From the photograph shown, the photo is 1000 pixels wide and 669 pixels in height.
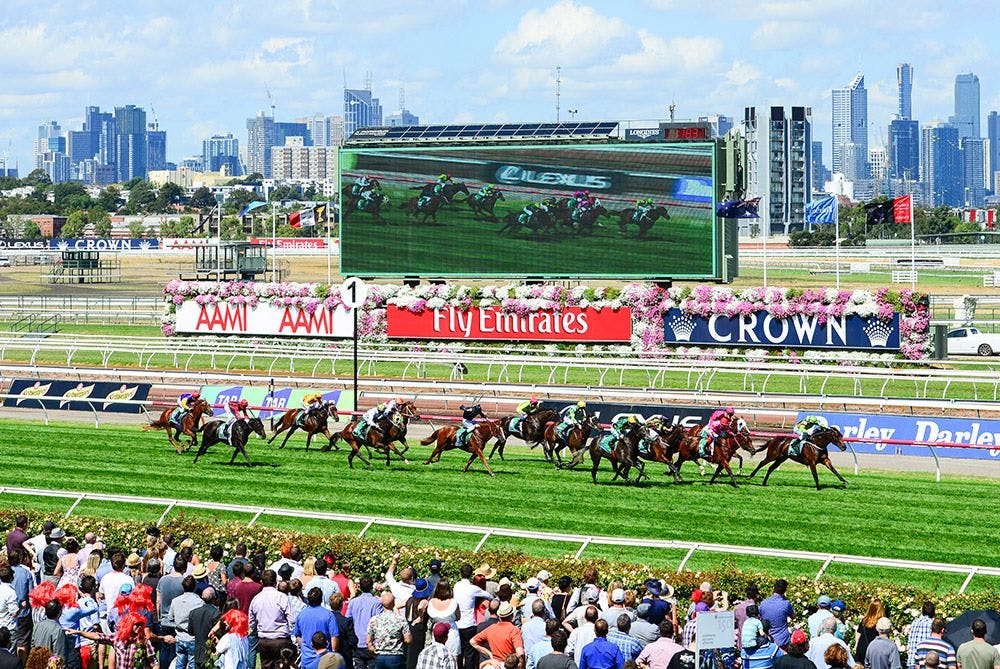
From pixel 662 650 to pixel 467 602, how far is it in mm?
1812

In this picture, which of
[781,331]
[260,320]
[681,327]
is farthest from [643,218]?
[260,320]

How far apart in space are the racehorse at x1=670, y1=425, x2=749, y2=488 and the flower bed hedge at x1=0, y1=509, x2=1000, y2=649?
205 inches

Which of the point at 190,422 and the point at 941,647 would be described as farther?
the point at 190,422

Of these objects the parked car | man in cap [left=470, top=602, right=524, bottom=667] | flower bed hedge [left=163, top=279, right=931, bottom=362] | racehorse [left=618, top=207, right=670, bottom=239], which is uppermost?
racehorse [left=618, top=207, right=670, bottom=239]

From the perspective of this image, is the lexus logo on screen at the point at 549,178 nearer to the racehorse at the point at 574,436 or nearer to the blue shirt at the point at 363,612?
the racehorse at the point at 574,436

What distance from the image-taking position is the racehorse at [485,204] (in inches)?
1357

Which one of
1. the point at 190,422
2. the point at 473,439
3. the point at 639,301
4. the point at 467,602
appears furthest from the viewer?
the point at 639,301

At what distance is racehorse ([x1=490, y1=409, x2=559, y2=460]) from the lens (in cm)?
2116

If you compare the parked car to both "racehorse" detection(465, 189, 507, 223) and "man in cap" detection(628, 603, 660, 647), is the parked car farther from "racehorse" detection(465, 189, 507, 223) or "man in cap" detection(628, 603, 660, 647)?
"man in cap" detection(628, 603, 660, 647)

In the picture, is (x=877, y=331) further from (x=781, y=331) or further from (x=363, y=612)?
(x=363, y=612)

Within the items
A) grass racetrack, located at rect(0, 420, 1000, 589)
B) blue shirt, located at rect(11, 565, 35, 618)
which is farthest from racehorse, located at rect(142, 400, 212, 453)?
blue shirt, located at rect(11, 565, 35, 618)

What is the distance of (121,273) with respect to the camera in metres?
86.5

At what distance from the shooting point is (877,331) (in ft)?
102

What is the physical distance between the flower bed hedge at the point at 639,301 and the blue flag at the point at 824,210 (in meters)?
4.69
